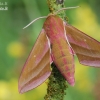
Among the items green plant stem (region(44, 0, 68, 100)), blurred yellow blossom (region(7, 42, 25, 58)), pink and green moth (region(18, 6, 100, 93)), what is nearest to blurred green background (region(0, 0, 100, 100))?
blurred yellow blossom (region(7, 42, 25, 58))

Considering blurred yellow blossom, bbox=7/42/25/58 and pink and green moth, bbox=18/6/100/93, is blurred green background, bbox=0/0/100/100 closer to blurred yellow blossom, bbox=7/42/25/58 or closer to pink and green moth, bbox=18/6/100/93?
blurred yellow blossom, bbox=7/42/25/58

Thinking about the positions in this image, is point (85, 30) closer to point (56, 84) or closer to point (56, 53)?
point (56, 53)

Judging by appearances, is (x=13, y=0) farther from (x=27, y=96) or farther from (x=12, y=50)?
(x=27, y=96)

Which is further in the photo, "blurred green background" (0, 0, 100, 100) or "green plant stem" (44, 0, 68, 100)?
"blurred green background" (0, 0, 100, 100)

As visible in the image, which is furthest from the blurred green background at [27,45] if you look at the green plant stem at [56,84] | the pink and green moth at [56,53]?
the green plant stem at [56,84]

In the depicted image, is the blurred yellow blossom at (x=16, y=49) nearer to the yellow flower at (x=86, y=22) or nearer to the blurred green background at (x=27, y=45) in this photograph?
the blurred green background at (x=27, y=45)

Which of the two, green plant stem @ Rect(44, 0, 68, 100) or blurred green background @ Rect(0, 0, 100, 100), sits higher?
green plant stem @ Rect(44, 0, 68, 100)

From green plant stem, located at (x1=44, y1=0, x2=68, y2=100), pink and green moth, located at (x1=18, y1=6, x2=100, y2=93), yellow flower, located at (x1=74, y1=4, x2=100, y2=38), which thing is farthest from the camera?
yellow flower, located at (x1=74, y1=4, x2=100, y2=38)

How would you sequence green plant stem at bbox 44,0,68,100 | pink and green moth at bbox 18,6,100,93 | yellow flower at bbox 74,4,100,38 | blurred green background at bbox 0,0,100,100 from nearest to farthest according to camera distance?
green plant stem at bbox 44,0,68,100 → pink and green moth at bbox 18,6,100,93 → blurred green background at bbox 0,0,100,100 → yellow flower at bbox 74,4,100,38
